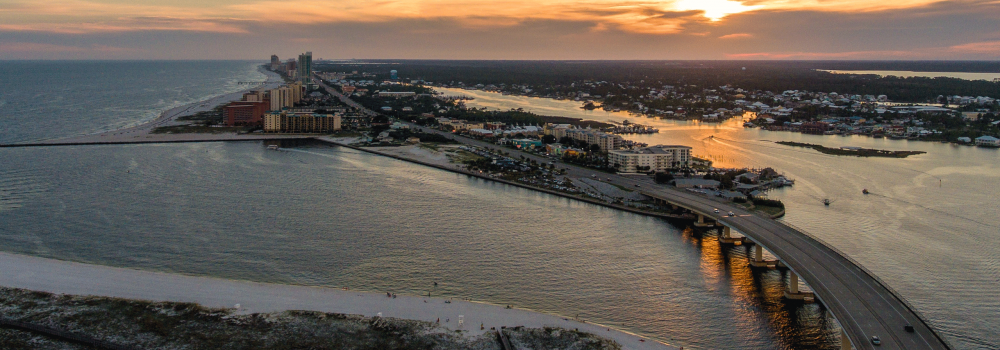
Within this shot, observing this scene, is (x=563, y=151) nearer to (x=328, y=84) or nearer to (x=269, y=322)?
(x=269, y=322)

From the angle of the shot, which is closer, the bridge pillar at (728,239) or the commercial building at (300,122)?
the bridge pillar at (728,239)

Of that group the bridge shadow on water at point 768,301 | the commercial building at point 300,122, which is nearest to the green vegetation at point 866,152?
the bridge shadow on water at point 768,301

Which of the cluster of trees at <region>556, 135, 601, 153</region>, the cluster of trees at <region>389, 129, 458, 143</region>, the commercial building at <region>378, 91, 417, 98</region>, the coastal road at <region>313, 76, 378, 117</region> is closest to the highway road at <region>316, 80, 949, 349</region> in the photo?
the cluster of trees at <region>556, 135, 601, 153</region>

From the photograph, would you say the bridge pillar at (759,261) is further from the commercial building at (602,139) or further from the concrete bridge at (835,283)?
the commercial building at (602,139)

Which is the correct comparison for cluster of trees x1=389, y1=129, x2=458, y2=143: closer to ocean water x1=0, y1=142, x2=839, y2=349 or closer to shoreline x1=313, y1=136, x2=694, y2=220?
shoreline x1=313, y1=136, x2=694, y2=220

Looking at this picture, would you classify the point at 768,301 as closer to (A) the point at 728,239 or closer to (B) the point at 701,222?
(A) the point at 728,239
